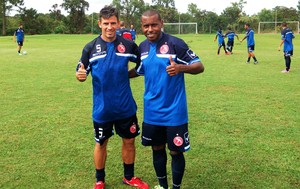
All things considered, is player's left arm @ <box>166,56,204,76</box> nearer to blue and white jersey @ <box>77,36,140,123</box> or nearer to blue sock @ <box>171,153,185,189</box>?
blue and white jersey @ <box>77,36,140,123</box>

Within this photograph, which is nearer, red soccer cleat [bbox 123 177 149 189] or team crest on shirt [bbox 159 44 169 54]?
team crest on shirt [bbox 159 44 169 54]

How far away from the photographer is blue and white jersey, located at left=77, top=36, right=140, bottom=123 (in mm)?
3486

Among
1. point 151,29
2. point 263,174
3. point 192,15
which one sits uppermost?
point 192,15

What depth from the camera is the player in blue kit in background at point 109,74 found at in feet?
11.4

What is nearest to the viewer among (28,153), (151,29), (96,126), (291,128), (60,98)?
(151,29)

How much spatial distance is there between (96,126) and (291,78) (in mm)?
9250

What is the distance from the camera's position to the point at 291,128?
19.1 ft

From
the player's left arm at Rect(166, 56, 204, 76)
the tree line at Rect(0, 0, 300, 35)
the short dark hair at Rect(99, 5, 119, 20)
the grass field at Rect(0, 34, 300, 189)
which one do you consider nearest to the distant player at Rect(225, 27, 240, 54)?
the grass field at Rect(0, 34, 300, 189)

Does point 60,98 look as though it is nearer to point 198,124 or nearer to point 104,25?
point 198,124

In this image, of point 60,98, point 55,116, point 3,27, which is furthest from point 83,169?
point 3,27

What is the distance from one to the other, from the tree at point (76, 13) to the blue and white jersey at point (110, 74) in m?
69.2

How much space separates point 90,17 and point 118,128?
74.8 metres

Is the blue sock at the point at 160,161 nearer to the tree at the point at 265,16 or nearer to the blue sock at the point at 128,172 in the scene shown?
the blue sock at the point at 128,172

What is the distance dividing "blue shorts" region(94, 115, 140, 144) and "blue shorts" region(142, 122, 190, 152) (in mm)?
283
